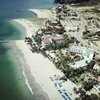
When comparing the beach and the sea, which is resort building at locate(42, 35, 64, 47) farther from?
the sea

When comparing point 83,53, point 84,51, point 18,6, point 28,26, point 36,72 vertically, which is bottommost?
point 36,72

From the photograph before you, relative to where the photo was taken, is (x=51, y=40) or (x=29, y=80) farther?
(x=51, y=40)

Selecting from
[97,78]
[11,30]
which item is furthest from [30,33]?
[97,78]

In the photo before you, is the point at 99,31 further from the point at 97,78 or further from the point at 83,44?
the point at 97,78

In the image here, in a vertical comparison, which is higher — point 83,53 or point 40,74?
point 83,53

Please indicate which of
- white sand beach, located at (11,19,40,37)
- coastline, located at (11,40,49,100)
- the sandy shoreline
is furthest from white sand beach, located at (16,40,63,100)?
the sandy shoreline

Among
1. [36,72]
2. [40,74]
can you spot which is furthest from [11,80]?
[40,74]

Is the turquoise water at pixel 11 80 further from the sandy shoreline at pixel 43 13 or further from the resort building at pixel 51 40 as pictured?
the sandy shoreline at pixel 43 13

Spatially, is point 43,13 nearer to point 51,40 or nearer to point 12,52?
point 51,40

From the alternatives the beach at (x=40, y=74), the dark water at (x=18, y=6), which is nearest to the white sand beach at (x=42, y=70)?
the beach at (x=40, y=74)

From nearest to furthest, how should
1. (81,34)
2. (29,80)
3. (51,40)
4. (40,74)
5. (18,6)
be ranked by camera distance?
(29,80) → (40,74) → (51,40) → (81,34) → (18,6)

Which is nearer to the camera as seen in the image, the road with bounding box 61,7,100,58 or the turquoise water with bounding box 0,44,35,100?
the turquoise water with bounding box 0,44,35,100
